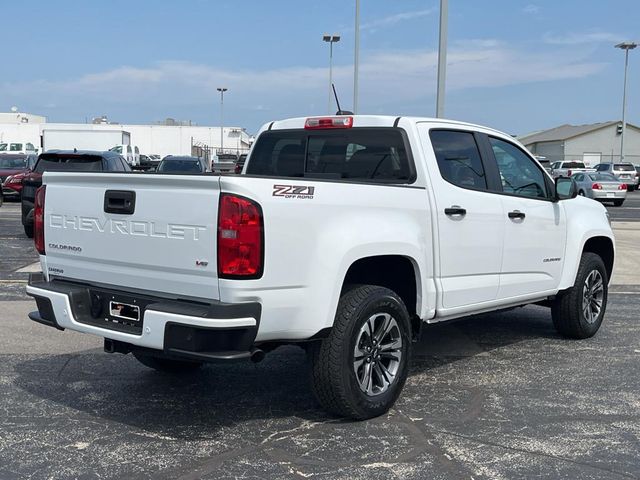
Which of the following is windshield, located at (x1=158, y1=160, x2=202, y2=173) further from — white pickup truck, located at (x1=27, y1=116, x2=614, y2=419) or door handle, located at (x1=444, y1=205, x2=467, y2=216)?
door handle, located at (x1=444, y1=205, x2=467, y2=216)

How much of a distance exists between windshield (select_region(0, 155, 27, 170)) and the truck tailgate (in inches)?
879

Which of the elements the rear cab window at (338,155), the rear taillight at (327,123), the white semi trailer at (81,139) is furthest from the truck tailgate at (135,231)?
the white semi trailer at (81,139)

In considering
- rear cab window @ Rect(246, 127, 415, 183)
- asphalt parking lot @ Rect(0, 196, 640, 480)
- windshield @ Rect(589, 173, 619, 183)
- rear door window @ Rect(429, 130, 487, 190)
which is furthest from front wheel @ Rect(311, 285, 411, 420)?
windshield @ Rect(589, 173, 619, 183)

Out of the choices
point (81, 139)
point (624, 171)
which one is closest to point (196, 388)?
point (81, 139)

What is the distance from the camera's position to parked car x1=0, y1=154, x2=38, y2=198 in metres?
23.2

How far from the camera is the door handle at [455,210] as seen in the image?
504 cm

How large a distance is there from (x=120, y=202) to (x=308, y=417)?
5.91 ft

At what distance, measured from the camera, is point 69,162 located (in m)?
13.3

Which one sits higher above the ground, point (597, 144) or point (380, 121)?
point (597, 144)

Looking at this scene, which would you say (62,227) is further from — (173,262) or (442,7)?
(442,7)

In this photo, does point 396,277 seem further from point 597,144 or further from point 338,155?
point 597,144

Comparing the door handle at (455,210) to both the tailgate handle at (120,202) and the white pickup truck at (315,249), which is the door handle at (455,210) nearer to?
the white pickup truck at (315,249)

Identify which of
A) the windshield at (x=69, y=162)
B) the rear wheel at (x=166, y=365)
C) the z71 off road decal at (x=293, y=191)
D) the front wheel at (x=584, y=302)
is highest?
the windshield at (x=69, y=162)

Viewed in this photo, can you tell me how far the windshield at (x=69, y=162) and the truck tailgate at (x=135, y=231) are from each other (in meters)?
8.08
